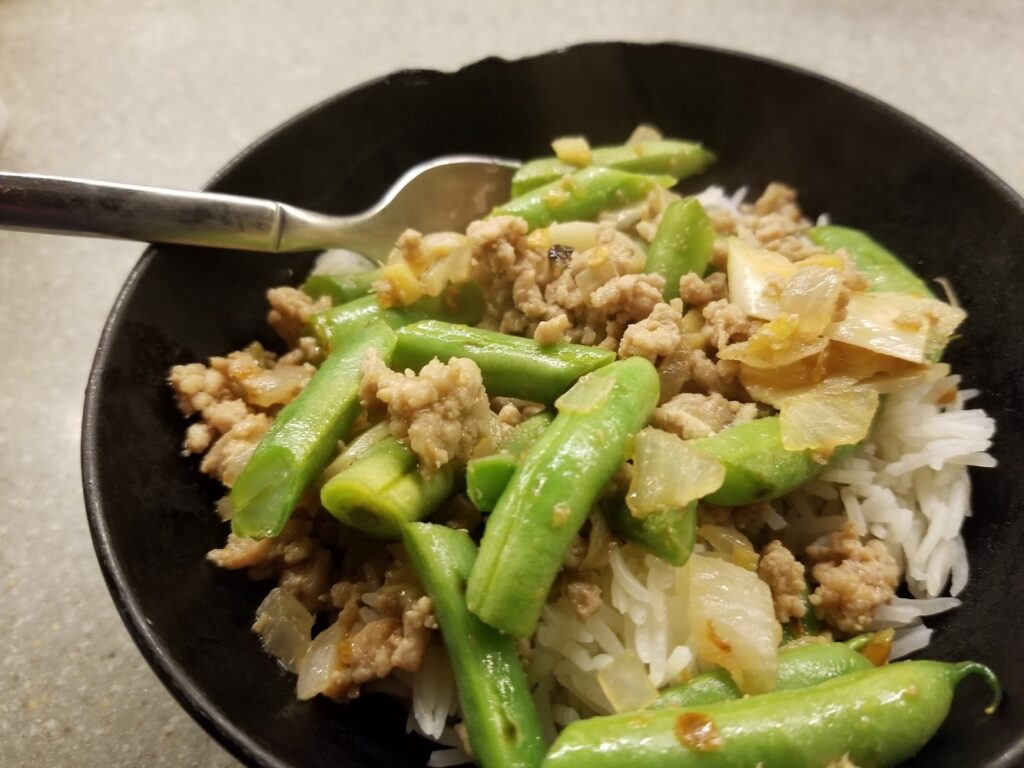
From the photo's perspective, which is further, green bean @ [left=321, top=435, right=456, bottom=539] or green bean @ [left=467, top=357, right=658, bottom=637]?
green bean @ [left=321, top=435, right=456, bottom=539]

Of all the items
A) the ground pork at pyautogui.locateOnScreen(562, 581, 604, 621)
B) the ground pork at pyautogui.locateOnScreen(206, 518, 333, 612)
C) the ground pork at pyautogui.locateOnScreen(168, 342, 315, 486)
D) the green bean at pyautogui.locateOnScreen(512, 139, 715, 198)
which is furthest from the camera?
the green bean at pyautogui.locateOnScreen(512, 139, 715, 198)

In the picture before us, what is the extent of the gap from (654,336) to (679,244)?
53 centimetres

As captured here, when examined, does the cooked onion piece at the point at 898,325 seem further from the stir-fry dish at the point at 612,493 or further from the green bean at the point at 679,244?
the green bean at the point at 679,244

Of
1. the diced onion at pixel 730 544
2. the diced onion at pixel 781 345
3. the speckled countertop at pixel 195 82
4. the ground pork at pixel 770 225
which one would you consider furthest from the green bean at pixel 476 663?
the speckled countertop at pixel 195 82

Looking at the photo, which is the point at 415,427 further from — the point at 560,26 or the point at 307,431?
the point at 560,26

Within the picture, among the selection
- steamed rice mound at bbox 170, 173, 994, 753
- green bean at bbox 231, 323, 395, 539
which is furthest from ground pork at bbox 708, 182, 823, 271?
green bean at bbox 231, 323, 395, 539

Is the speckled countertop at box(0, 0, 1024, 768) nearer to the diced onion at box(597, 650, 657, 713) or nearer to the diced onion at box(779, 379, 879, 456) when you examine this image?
the diced onion at box(597, 650, 657, 713)

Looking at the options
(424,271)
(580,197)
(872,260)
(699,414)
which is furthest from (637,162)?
(699,414)

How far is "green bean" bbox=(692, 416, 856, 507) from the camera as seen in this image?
2283 millimetres

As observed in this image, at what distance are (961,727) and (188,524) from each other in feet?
7.33

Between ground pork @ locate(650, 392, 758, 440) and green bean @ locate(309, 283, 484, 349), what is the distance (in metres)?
0.82

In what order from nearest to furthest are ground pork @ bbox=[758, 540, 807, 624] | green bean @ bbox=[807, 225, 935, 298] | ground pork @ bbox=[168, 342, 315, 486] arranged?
ground pork @ bbox=[758, 540, 807, 624] < ground pork @ bbox=[168, 342, 315, 486] < green bean @ bbox=[807, 225, 935, 298]

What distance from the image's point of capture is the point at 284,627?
2.41 metres

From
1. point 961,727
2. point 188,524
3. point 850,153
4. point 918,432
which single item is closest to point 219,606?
point 188,524
